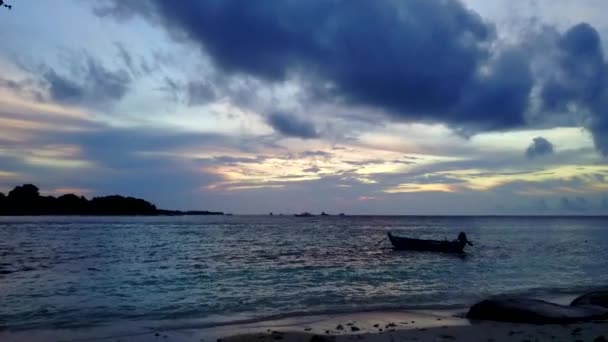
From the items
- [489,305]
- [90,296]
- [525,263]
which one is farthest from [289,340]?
[525,263]

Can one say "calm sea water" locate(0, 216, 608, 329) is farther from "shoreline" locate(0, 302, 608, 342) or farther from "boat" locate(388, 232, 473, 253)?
"boat" locate(388, 232, 473, 253)

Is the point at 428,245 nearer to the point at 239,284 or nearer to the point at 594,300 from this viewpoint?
the point at 239,284

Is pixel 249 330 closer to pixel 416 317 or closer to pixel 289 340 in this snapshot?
pixel 289 340

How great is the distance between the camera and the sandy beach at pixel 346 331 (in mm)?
12602

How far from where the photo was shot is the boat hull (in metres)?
52.4

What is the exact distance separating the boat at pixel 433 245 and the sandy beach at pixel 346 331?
121 ft

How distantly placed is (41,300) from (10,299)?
55.3 inches

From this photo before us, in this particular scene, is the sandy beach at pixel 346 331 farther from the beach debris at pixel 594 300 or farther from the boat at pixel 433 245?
the boat at pixel 433 245

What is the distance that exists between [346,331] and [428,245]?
4200 cm

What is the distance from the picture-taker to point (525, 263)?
3912cm

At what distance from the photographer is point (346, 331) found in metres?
14.4

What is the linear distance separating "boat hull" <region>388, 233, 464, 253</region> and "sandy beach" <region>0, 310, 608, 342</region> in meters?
36.8

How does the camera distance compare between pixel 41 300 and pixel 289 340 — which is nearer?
pixel 289 340

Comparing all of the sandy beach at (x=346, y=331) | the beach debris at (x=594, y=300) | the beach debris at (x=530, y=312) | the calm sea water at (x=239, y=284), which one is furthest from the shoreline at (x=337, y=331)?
the beach debris at (x=594, y=300)
